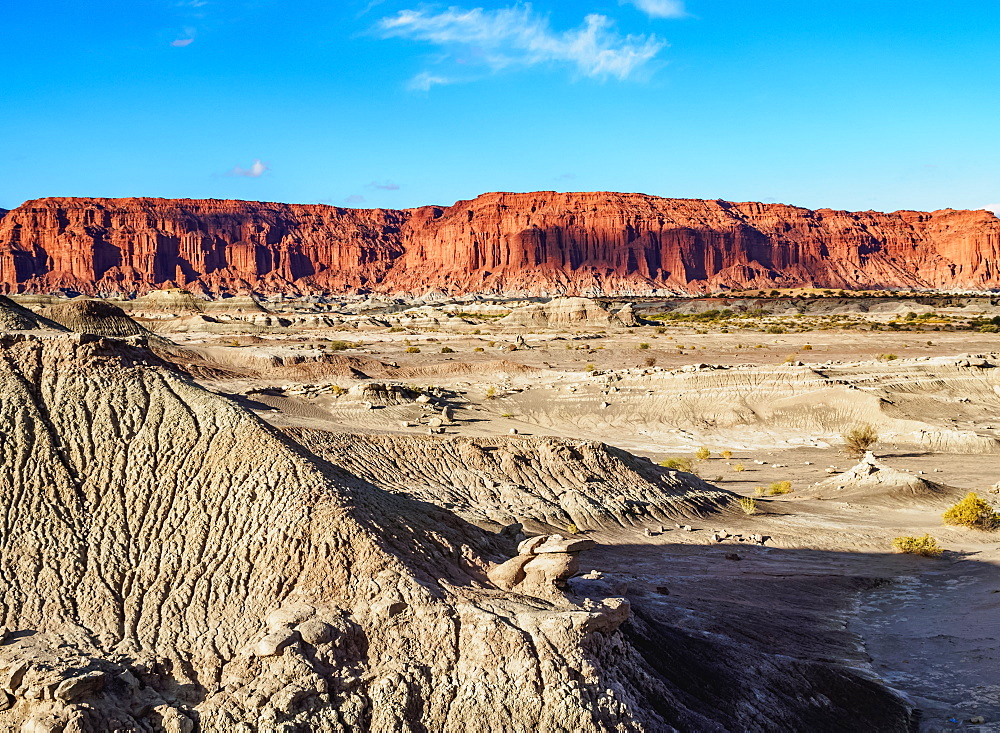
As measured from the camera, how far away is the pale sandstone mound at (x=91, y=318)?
45.2m

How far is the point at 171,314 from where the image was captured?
86.8m

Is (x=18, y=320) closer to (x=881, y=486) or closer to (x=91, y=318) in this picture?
(x=91, y=318)

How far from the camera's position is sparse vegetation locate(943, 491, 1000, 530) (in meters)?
17.7

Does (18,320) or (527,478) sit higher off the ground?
(18,320)

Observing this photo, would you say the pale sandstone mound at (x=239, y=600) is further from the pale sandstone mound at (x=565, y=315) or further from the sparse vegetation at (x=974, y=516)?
the pale sandstone mound at (x=565, y=315)

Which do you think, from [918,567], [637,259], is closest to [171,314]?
[918,567]

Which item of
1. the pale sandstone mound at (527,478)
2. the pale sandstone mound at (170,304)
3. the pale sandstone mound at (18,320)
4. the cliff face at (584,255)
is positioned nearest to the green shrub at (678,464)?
the pale sandstone mound at (527,478)

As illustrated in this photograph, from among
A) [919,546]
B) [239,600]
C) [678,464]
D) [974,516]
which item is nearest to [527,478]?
[678,464]

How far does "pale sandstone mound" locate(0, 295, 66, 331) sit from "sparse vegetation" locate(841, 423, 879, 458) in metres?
27.2

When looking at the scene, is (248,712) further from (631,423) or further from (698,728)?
(631,423)

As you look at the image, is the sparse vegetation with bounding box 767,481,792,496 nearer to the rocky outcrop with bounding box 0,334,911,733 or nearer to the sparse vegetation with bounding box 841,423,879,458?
the sparse vegetation with bounding box 841,423,879,458

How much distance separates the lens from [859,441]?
27297 mm

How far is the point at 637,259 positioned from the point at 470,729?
599ft

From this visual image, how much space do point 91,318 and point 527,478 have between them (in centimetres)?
3513
